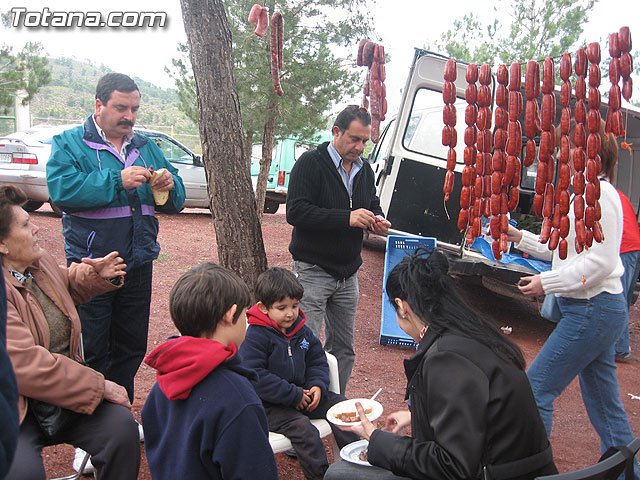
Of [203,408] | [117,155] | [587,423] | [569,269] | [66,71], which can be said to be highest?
[66,71]

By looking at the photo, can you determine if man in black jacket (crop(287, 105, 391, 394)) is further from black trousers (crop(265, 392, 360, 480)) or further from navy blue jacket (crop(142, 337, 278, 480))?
navy blue jacket (crop(142, 337, 278, 480))

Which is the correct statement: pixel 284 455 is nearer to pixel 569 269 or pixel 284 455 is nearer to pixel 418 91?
pixel 569 269

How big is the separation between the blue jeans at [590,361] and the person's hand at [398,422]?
101 centimetres

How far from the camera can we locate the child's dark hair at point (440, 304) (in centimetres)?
194

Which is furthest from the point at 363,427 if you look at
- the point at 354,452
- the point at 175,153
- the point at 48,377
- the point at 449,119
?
the point at 175,153

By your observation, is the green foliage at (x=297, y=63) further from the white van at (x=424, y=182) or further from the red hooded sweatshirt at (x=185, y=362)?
the red hooded sweatshirt at (x=185, y=362)

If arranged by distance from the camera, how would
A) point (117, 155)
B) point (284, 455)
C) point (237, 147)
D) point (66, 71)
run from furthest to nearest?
point (66, 71)
point (237, 147)
point (284, 455)
point (117, 155)

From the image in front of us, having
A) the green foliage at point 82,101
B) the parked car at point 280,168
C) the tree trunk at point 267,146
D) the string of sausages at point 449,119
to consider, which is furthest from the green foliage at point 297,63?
the green foliage at point 82,101

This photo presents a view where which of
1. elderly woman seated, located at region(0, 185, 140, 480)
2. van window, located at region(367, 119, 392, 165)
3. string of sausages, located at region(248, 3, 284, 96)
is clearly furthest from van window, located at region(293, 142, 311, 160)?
elderly woman seated, located at region(0, 185, 140, 480)

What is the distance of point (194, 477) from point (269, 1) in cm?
957

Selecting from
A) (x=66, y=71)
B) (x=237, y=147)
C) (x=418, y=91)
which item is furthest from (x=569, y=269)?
(x=66, y=71)

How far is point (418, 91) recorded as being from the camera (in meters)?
6.27

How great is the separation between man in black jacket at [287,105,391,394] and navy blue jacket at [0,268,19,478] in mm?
2539

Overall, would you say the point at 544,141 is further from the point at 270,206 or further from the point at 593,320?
the point at 270,206
